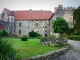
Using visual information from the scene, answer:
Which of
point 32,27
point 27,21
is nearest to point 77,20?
point 32,27

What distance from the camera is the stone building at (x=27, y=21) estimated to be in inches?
2254

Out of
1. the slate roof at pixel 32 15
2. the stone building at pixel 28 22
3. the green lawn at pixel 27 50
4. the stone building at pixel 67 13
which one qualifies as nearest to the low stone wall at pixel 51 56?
the green lawn at pixel 27 50

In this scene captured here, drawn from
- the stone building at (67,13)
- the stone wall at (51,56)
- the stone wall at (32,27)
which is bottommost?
the stone wall at (51,56)

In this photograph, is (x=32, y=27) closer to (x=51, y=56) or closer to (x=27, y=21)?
(x=27, y=21)

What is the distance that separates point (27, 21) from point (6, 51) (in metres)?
51.3

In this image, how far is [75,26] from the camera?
1672 inches

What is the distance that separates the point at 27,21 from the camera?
58312 millimetres

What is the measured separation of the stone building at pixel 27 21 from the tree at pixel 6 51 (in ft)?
161

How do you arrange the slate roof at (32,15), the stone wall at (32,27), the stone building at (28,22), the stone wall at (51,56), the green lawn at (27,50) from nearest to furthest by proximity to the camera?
the green lawn at (27,50), the stone wall at (51,56), the stone building at (28,22), the stone wall at (32,27), the slate roof at (32,15)

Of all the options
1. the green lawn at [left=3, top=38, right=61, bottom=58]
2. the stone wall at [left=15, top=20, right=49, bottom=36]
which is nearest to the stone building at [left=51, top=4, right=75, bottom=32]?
the stone wall at [left=15, top=20, right=49, bottom=36]

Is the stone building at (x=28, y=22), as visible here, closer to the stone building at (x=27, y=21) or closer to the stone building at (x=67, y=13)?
the stone building at (x=27, y=21)

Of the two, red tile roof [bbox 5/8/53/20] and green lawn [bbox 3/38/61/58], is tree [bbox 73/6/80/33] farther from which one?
green lawn [bbox 3/38/61/58]

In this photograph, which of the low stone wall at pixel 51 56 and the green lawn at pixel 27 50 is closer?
the green lawn at pixel 27 50

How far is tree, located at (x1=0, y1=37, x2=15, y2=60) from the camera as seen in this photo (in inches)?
279
